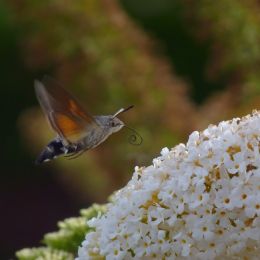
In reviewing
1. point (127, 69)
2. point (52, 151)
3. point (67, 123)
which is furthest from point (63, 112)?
point (127, 69)

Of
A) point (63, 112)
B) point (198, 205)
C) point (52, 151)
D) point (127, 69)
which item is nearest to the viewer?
point (198, 205)

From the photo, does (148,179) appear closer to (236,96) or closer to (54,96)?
(54,96)

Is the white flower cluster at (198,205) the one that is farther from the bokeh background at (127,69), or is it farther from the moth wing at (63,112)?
the bokeh background at (127,69)

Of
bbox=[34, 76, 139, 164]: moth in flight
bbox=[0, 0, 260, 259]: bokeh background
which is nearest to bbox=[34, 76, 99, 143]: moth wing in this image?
bbox=[34, 76, 139, 164]: moth in flight

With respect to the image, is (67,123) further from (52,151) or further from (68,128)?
(52,151)

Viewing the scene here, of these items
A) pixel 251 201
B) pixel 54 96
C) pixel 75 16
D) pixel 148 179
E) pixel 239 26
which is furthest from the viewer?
pixel 75 16

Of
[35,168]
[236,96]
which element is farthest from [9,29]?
[236,96]
